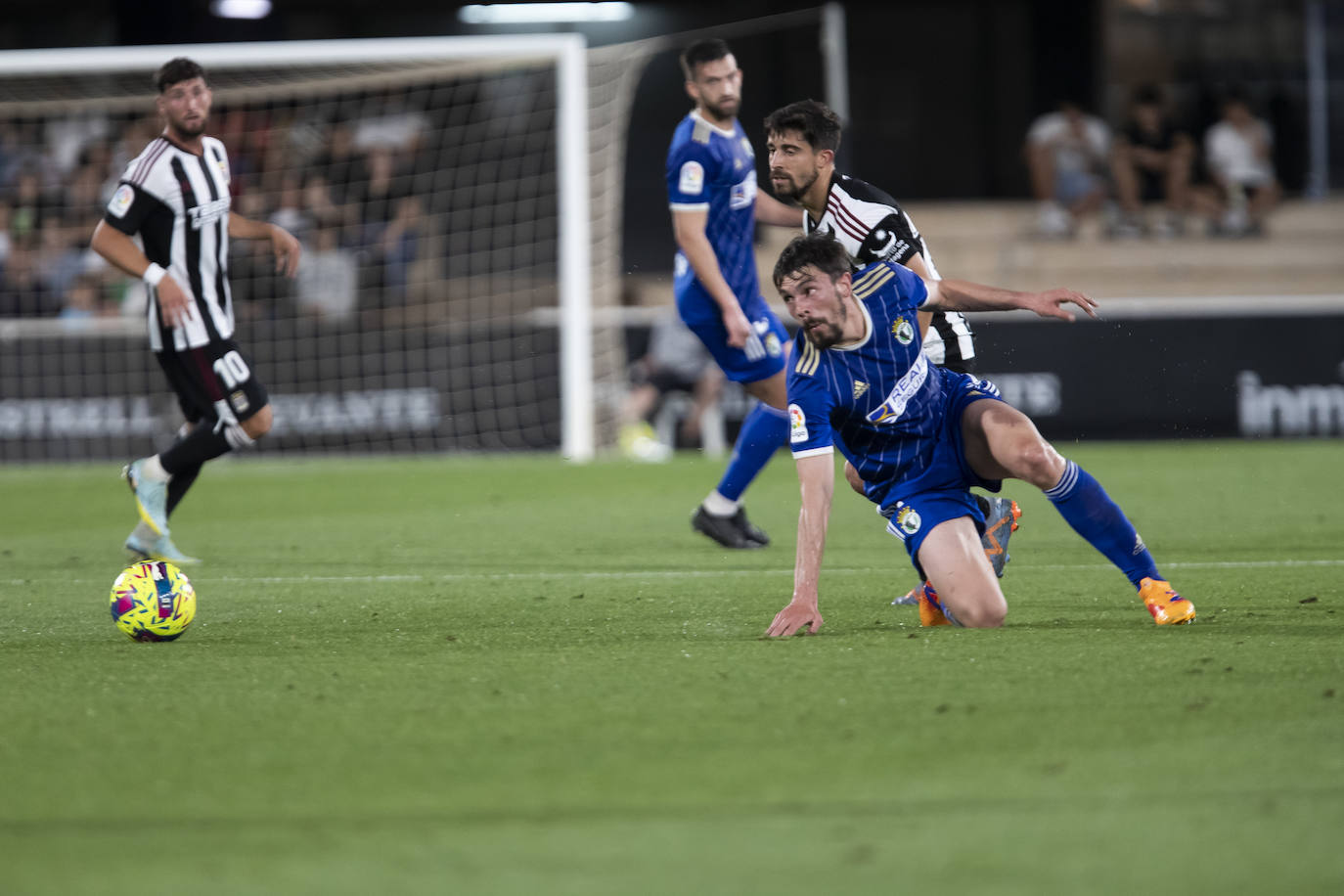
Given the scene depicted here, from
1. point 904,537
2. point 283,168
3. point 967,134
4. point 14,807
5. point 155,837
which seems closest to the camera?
point 155,837

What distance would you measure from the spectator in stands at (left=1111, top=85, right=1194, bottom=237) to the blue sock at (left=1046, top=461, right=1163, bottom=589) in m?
13.4

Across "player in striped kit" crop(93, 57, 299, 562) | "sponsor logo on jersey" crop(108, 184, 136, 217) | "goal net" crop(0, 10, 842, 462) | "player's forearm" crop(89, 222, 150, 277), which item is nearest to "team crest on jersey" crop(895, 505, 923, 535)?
"player in striped kit" crop(93, 57, 299, 562)

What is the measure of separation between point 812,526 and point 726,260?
284 cm

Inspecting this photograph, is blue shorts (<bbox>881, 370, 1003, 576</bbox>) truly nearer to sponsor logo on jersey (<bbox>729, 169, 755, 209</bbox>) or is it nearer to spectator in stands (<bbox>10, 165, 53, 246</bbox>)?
sponsor logo on jersey (<bbox>729, 169, 755, 209</bbox>)

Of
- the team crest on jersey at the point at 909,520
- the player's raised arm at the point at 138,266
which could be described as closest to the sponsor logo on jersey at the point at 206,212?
the player's raised arm at the point at 138,266

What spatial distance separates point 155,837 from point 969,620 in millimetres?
2482

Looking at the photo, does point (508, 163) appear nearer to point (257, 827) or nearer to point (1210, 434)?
point (1210, 434)

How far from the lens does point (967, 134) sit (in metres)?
20.0

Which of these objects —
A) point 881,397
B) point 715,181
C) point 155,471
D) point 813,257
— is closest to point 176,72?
point 155,471

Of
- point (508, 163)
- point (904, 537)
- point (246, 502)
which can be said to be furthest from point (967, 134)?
point (904, 537)

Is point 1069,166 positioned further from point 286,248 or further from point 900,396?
point 900,396

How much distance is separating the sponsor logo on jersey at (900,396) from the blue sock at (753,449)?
213 centimetres

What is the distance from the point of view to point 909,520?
15.0 feet

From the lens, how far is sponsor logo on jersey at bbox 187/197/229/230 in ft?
21.5
